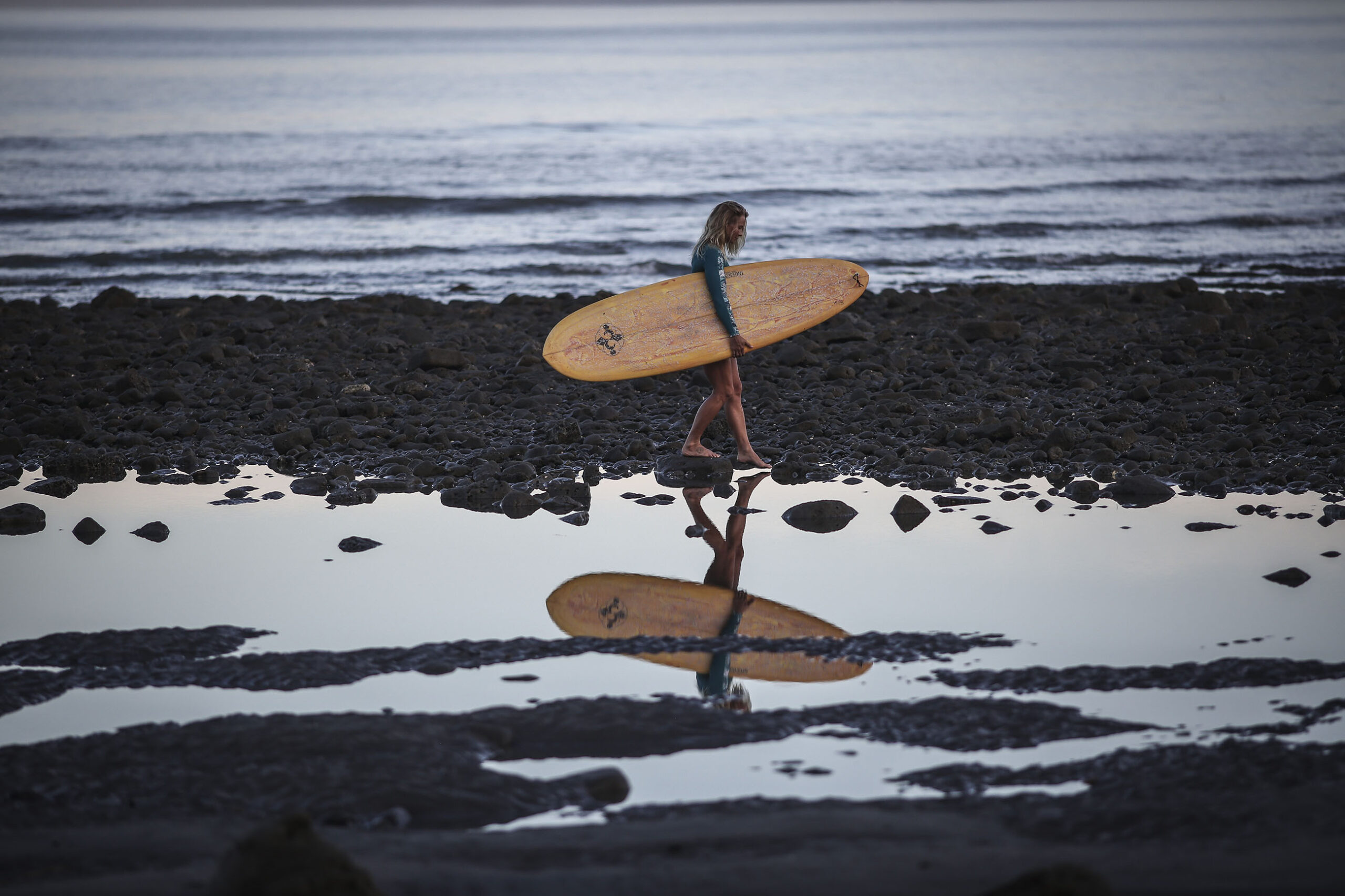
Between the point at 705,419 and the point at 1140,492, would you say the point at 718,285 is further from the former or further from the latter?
the point at 1140,492

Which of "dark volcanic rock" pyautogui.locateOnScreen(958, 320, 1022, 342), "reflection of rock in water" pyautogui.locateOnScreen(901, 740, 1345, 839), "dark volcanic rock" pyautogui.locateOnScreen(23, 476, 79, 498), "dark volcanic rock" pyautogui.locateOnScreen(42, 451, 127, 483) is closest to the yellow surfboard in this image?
"dark volcanic rock" pyautogui.locateOnScreen(958, 320, 1022, 342)

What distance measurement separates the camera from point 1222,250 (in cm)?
2170

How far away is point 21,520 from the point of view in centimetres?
762

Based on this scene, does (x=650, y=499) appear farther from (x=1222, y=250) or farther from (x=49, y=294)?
(x=1222, y=250)

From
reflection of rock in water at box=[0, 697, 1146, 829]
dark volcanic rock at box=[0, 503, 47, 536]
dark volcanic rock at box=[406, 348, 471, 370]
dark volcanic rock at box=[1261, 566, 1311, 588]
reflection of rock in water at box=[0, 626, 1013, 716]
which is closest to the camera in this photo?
reflection of rock in water at box=[0, 697, 1146, 829]

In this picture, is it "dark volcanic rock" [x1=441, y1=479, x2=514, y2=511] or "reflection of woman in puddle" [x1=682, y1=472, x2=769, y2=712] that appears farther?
"dark volcanic rock" [x1=441, y1=479, x2=514, y2=511]

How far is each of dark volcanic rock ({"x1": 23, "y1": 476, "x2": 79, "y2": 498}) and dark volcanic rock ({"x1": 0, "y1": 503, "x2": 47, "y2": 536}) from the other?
2.12ft

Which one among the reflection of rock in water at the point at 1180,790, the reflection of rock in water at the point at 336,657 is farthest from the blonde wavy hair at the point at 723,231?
the reflection of rock in water at the point at 1180,790

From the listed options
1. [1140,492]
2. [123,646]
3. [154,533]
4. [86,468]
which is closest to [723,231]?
[1140,492]

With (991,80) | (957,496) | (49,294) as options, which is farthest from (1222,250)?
(991,80)

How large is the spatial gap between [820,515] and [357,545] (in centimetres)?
268

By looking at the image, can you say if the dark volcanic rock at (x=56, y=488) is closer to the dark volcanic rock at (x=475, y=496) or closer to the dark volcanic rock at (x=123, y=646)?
the dark volcanic rock at (x=475, y=496)

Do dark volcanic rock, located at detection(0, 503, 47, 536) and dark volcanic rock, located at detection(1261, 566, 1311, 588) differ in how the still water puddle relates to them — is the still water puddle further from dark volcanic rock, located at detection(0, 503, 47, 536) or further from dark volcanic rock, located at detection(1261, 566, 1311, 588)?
dark volcanic rock, located at detection(0, 503, 47, 536)

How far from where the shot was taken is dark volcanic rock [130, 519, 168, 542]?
24.3ft
